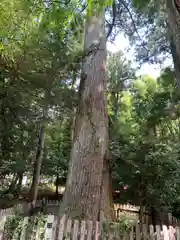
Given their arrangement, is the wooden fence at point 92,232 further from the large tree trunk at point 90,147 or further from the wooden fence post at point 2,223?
the wooden fence post at point 2,223

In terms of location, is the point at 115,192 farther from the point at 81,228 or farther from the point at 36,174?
the point at 81,228

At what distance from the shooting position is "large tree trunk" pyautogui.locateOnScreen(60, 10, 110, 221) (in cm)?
359

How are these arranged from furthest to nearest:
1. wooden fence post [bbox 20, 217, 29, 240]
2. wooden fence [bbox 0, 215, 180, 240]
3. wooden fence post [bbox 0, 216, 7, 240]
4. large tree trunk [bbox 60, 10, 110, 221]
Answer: wooden fence post [bbox 0, 216, 7, 240]
large tree trunk [bbox 60, 10, 110, 221]
wooden fence post [bbox 20, 217, 29, 240]
wooden fence [bbox 0, 215, 180, 240]

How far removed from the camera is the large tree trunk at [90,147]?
11.8 feet

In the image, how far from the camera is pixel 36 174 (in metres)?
9.58

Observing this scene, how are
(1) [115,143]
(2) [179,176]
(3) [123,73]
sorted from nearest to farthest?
1. (2) [179,176]
2. (1) [115,143]
3. (3) [123,73]

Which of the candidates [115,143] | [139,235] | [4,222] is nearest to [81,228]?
Result: [139,235]

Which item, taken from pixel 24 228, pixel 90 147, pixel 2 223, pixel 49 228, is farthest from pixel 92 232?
pixel 2 223

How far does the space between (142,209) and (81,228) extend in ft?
16.4

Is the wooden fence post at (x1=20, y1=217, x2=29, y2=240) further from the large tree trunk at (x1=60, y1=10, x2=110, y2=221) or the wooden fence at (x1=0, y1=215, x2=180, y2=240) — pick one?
the large tree trunk at (x1=60, y1=10, x2=110, y2=221)

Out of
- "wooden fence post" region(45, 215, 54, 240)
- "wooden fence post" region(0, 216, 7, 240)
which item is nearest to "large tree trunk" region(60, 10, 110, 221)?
"wooden fence post" region(45, 215, 54, 240)

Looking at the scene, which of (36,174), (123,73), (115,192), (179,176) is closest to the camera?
(179,176)

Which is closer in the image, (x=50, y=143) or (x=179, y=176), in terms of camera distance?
(x=179, y=176)

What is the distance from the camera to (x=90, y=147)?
403cm
